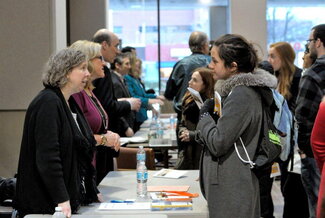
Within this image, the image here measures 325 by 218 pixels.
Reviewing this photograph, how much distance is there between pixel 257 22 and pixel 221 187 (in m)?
7.71

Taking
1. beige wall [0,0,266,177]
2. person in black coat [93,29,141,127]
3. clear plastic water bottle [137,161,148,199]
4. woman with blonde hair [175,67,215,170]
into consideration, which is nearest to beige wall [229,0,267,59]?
person in black coat [93,29,141,127]

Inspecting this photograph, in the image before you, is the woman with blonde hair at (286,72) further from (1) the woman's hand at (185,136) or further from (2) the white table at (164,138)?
(1) the woman's hand at (185,136)

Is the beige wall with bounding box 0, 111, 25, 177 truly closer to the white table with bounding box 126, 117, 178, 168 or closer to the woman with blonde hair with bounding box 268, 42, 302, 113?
the white table with bounding box 126, 117, 178, 168

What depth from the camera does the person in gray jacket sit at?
3018 millimetres

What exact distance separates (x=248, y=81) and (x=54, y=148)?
1093 millimetres

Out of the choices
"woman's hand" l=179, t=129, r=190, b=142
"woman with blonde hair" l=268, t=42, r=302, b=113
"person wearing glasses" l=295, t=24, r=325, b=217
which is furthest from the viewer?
"woman with blonde hair" l=268, t=42, r=302, b=113

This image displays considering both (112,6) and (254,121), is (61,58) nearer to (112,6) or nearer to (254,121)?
(254,121)

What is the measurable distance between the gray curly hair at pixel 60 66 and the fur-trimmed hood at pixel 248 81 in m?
0.83

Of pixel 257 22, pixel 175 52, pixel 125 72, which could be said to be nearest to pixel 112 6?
pixel 175 52

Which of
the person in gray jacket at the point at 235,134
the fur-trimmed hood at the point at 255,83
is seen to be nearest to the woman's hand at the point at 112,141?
the person in gray jacket at the point at 235,134

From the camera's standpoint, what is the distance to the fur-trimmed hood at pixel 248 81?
9.98ft

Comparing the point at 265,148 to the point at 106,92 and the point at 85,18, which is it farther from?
the point at 85,18

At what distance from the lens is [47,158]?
2.91 m

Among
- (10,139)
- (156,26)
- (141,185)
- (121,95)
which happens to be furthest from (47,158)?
(156,26)
